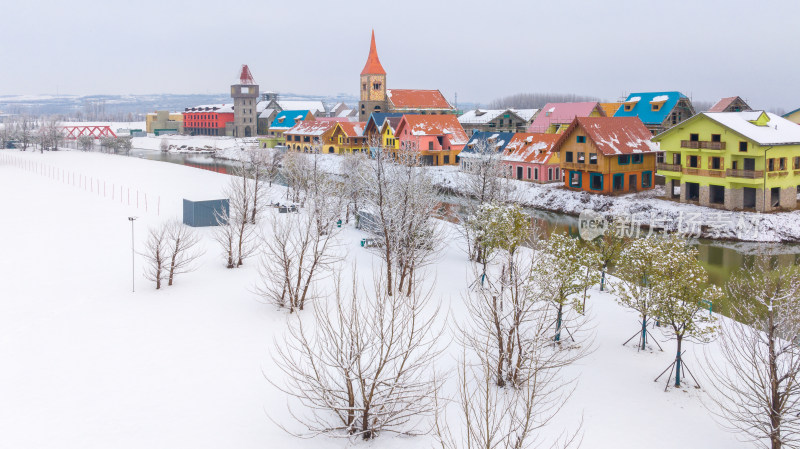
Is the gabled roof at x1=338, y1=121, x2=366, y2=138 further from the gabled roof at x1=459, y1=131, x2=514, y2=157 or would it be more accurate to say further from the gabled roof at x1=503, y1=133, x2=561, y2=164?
the gabled roof at x1=503, y1=133, x2=561, y2=164

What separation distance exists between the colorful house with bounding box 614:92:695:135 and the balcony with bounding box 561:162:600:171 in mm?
23788

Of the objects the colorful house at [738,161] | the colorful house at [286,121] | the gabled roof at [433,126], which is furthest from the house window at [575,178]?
the colorful house at [286,121]

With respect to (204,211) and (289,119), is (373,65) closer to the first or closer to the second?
(289,119)

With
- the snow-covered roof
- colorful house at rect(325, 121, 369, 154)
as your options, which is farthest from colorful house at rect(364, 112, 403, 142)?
the snow-covered roof

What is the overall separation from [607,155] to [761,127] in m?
9.91

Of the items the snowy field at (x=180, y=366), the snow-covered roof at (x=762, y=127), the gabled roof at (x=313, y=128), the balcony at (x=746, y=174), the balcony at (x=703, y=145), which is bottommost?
the snowy field at (x=180, y=366)

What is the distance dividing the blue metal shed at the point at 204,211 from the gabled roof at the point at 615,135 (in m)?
27.1

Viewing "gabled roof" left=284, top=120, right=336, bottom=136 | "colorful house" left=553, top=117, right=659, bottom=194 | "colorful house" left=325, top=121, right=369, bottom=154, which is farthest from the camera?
"gabled roof" left=284, top=120, right=336, bottom=136

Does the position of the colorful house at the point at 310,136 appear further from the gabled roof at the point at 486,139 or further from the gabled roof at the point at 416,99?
the gabled roof at the point at 486,139

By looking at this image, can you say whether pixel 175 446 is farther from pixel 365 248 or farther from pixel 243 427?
pixel 365 248

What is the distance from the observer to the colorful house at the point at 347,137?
7688cm

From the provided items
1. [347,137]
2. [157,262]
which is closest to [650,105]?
[347,137]

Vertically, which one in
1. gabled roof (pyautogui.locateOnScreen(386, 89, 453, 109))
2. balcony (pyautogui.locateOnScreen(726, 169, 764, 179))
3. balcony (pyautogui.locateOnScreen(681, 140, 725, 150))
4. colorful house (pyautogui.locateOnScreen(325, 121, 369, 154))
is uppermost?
gabled roof (pyautogui.locateOnScreen(386, 89, 453, 109))

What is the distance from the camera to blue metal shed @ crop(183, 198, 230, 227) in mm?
34781
